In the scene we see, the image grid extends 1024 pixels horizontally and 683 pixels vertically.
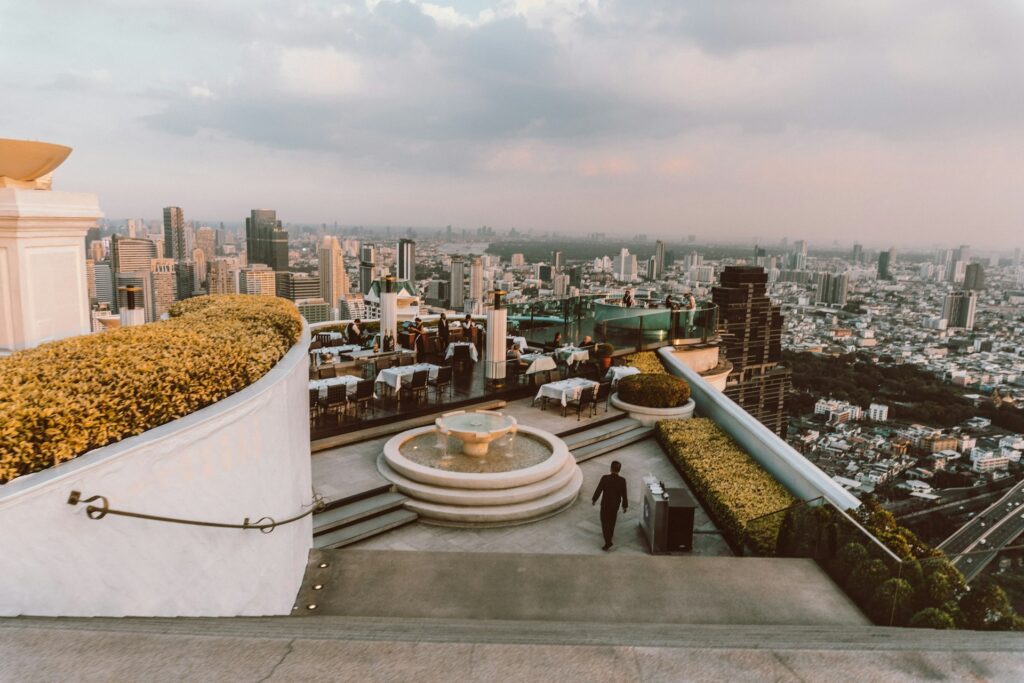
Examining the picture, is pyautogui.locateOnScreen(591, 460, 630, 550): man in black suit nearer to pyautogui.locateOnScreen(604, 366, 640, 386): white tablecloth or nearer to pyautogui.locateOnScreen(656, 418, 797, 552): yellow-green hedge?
pyautogui.locateOnScreen(656, 418, 797, 552): yellow-green hedge

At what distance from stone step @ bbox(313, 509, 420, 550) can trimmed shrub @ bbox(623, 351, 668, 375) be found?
1005 cm

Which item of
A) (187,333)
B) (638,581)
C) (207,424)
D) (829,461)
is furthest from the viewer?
(829,461)

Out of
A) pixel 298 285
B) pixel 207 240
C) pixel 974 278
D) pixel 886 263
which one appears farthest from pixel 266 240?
pixel 886 263

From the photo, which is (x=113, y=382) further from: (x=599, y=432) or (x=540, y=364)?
(x=540, y=364)

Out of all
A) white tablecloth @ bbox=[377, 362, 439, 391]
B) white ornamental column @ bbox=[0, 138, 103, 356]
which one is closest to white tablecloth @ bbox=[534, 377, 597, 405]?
white tablecloth @ bbox=[377, 362, 439, 391]

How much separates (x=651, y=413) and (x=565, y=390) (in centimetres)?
205

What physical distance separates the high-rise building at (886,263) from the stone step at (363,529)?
7440cm

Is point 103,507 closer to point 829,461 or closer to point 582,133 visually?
point 829,461

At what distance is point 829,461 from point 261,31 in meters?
25.8

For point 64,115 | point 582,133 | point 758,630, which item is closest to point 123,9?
point 64,115

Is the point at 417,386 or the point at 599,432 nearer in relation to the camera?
the point at 599,432

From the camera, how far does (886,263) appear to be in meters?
72.5

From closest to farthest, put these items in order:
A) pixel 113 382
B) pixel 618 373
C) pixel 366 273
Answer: pixel 113 382
pixel 618 373
pixel 366 273

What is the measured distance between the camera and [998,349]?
1394 inches
